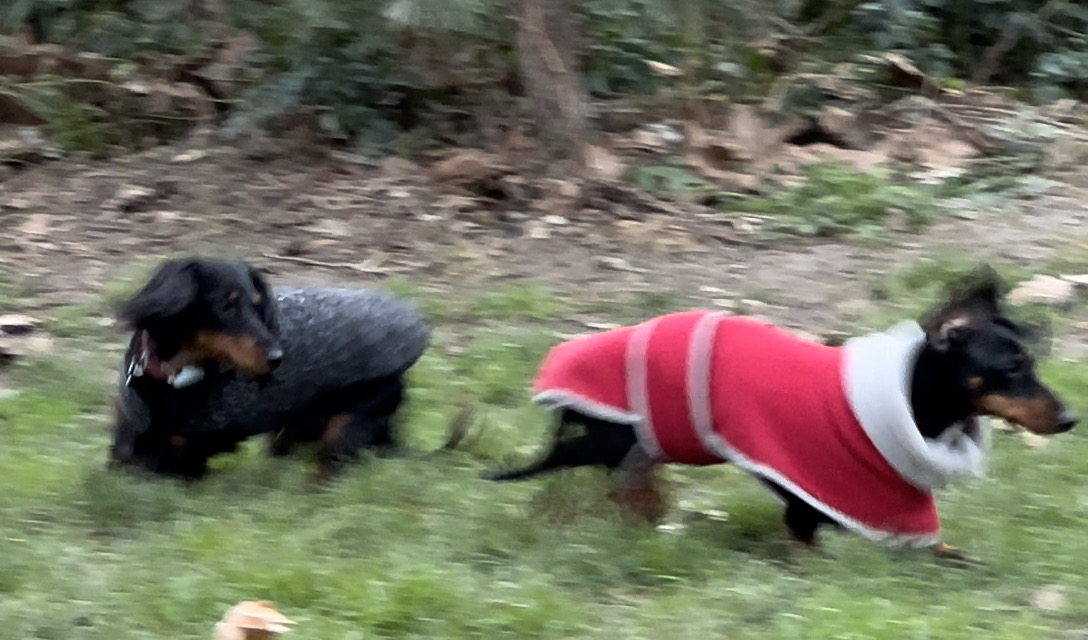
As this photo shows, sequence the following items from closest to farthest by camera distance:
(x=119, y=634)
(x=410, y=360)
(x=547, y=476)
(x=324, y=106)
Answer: (x=119, y=634)
(x=547, y=476)
(x=410, y=360)
(x=324, y=106)

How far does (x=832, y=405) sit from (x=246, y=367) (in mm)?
1675

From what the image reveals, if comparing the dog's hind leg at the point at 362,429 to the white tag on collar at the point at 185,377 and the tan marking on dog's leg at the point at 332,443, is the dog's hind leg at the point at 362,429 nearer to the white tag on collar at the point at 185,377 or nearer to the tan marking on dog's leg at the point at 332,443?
the tan marking on dog's leg at the point at 332,443

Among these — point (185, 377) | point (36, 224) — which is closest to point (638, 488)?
point (185, 377)

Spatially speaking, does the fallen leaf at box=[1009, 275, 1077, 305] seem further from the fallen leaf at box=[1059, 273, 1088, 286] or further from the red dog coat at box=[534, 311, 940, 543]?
the red dog coat at box=[534, 311, 940, 543]

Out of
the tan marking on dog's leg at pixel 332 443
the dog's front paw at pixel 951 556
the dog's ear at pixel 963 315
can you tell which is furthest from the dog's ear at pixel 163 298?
the dog's front paw at pixel 951 556

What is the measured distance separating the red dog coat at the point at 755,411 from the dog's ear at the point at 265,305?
0.97 meters

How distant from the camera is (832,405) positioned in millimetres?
3867

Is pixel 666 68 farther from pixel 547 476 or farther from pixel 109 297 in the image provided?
pixel 547 476

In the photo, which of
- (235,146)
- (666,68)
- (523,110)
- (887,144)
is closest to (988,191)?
(887,144)

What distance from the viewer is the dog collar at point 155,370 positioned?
4.32 meters

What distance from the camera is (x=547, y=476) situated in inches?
172

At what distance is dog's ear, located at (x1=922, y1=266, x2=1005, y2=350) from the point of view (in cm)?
391

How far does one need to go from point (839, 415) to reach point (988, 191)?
15.9ft

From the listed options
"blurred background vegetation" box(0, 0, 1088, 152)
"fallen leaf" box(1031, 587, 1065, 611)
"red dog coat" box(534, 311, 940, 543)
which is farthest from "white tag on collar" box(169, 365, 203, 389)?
"blurred background vegetation" box(0, 0, 1088, 152)
